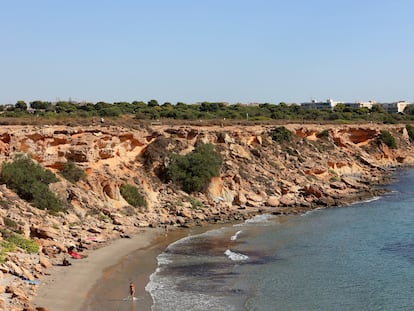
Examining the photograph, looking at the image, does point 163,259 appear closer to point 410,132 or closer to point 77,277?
point 77,277

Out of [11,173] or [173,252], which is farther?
[11,173]

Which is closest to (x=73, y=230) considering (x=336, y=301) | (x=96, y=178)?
(x=96, y=178)

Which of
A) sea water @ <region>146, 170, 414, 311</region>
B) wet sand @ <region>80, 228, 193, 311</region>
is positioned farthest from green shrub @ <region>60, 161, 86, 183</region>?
sea water @ <region>146, 170, 414, 311</region>

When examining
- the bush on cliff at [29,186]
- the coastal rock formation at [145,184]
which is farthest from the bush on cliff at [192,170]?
the bush on cliff at [29,186]

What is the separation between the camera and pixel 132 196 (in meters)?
42.0

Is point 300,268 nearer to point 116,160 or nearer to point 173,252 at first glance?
point 173,252

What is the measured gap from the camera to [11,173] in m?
35.3

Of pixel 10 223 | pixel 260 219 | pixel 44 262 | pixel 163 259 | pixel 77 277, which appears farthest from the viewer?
pixel 260 219

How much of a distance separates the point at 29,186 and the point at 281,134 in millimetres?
37441

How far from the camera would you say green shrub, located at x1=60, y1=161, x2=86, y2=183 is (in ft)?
131

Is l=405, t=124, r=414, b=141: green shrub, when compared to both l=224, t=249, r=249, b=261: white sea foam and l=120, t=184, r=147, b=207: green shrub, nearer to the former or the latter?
l=120, t=184, r=147, b=207: green shrub

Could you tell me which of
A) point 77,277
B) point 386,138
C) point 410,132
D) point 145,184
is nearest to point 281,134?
point 145,184

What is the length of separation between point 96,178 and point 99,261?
12.9m

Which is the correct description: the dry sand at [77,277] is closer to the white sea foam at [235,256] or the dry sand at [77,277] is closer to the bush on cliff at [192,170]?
the white sea foam at [235,256]
